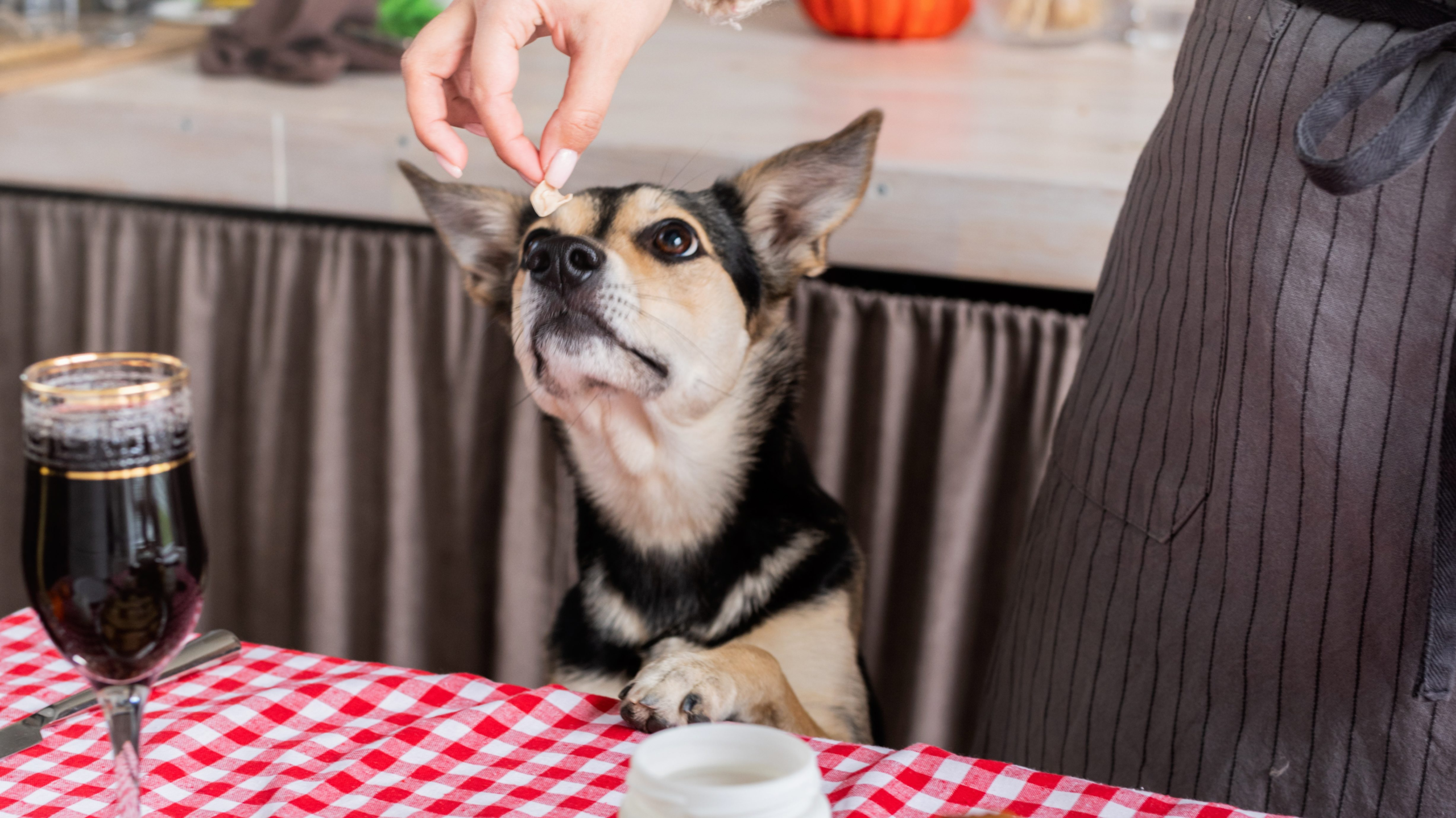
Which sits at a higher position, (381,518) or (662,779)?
(662,779)

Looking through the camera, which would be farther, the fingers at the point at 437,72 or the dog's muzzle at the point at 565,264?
the dog's muzzle at the point at 565,264

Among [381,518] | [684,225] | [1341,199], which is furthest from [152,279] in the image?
[1341,199]

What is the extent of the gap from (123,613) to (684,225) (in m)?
0.69

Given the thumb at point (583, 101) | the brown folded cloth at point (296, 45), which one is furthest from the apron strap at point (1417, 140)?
the brown folded cloth at point (296, 45)

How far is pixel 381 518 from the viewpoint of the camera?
1952 mm

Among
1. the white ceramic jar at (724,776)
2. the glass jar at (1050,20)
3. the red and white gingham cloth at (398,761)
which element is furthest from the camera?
the glass jar at (1050,20)

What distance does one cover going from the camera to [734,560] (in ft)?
3.80

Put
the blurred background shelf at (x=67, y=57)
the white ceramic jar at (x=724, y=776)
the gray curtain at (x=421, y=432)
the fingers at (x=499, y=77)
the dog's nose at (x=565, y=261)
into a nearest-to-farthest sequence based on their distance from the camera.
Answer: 1. the white ceramic jar at (x=724, y=776)
2. the fingers at (x=499, y=77)
3. the dog's nose at (x=565, y=261)
4. the gray curtain at (x=421, y=432)
5. the blurred background shelf at (x=67, y=57)

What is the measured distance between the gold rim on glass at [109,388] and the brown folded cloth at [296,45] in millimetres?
1498

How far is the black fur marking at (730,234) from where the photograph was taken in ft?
3.85

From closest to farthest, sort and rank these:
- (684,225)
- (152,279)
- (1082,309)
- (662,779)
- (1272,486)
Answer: (662,779)
(1272,486)
(684,225)
(1082,309)
(152,279)

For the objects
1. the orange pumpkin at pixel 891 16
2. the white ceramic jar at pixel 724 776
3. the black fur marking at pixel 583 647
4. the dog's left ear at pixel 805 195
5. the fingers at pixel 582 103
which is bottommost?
the black fur marking at pixel 583 647

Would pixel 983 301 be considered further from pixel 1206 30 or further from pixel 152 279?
pixel 152 279

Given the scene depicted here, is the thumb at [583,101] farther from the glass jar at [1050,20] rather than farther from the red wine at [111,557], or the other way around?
the glass jar at [1050,20]
